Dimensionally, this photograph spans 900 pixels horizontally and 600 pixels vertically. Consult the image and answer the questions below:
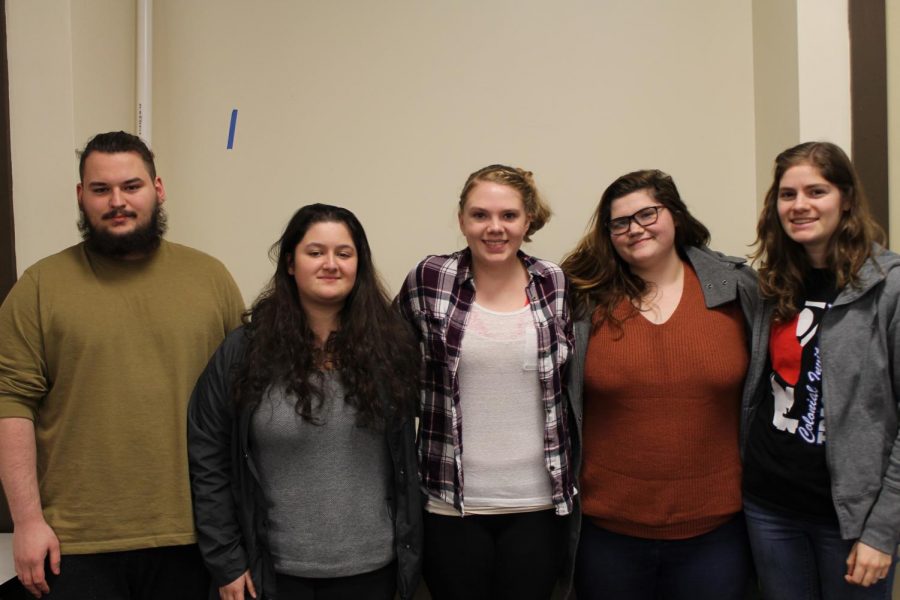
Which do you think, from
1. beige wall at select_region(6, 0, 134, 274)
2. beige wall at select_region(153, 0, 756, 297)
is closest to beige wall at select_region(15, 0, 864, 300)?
beige wall at select_region(153, 0, 756, 297)

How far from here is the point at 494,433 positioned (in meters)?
1.51

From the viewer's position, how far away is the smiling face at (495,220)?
1553mm

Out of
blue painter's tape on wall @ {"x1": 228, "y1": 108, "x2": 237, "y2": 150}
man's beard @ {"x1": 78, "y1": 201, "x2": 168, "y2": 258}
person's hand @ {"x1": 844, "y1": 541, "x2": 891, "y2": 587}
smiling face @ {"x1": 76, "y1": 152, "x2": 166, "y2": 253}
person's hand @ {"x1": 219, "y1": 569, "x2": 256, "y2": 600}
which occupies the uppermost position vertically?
blue painter's tape on wall @ {"x1": 228, "y1": 108, "x2": 237, "y2": 150}

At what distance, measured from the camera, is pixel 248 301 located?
8.17 ft

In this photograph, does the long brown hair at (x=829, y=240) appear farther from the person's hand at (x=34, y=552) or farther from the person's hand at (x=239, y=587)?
the person's hand at (x=34, y=552)

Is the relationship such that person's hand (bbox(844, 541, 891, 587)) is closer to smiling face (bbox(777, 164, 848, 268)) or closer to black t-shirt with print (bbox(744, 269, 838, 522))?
black t-shirt with print (bbox(744, 269, 838, 522))

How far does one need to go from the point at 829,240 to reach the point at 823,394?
1.24 ft

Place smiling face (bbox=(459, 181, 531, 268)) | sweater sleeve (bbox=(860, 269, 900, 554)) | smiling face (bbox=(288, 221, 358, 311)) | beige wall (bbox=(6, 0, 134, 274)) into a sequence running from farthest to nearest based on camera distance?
1. beige wall (bbox=(6, 0, 134, 274))
2. smiling face (bbox=(459, 181, 531, 268))
3. smiling face (bbox=(288, 221, 358, 311))
4. sweater sleeve (bbox=(860, 269, 900, 554))

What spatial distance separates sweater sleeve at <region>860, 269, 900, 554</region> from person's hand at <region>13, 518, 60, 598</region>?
6.14ft

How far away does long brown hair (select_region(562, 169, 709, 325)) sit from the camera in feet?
5.33

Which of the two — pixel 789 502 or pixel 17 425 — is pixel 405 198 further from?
pixel 789 502

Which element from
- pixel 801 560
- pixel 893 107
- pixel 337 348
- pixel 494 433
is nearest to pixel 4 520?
pixel 337 348

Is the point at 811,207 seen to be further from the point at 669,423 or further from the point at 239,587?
the point at 239,587

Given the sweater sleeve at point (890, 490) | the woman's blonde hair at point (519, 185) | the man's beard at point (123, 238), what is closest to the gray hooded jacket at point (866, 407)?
the sweater sleeve at point (890, 490)
